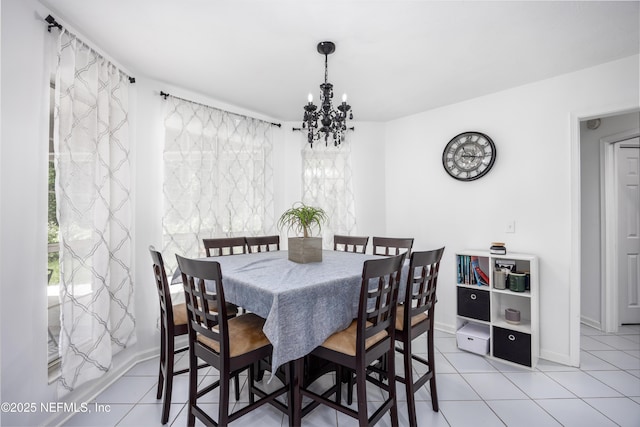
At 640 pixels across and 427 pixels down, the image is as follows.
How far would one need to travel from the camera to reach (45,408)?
1690mm

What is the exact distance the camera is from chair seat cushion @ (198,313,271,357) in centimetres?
149

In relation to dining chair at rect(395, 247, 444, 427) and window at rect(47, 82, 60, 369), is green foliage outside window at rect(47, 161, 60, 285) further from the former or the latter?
dining chair at rect(395, 247, 444, 427)

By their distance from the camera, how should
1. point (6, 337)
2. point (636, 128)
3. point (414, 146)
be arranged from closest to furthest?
point (6, 337) → point (636, 128) → point (414, 146)

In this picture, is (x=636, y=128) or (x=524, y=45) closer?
(x=524, y=45)

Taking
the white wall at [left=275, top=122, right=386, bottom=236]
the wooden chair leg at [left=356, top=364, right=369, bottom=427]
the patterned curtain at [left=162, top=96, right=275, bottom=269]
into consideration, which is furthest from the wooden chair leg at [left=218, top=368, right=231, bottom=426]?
the white wall at [left=275, top=122, right=386, bottom=236]

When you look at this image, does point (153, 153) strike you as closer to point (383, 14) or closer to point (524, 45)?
point (383, 14)

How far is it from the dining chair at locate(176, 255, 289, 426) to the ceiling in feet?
4.95

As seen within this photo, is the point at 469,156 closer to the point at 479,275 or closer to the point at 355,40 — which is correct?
the point at 479,275

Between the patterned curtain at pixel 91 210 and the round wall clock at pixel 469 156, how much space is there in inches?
123

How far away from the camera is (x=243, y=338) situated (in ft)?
5.12

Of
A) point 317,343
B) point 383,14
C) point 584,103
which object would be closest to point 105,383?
point 317,343

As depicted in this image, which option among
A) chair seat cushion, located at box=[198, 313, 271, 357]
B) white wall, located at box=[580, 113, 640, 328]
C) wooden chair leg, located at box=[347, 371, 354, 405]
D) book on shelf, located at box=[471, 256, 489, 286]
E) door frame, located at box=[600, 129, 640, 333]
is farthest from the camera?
white wall, located at box=[580, 113, 640, 328]

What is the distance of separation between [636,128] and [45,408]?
533 cm

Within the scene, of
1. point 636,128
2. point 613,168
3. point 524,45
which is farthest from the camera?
point 613,168
